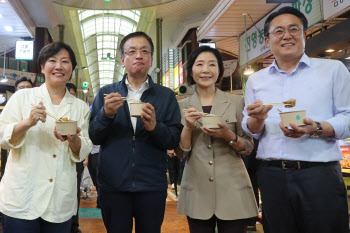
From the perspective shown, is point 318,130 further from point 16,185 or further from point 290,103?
point 16,185

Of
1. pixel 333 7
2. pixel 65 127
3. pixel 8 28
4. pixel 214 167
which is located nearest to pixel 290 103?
pixel 214 167

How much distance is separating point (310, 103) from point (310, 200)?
1.71 ft

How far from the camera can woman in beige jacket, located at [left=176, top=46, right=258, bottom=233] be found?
1.82 meters

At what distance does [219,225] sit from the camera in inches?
73.9

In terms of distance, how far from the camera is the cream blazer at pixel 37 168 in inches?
62.6

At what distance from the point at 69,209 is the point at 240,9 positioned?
244 inches

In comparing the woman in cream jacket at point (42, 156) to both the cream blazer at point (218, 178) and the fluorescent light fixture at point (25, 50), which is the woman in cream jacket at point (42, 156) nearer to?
the cream blazer at point (218, 178)

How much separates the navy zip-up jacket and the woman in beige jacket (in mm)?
175

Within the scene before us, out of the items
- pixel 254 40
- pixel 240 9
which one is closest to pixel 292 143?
pixel 240 9

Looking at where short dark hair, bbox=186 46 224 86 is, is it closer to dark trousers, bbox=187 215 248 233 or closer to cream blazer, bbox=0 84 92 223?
cream blazer, bbox=0 84 92 223

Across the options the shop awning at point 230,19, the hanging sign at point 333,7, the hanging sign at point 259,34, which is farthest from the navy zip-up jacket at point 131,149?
the shop awning at point 230,19

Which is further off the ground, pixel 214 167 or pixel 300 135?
pixel 300 135

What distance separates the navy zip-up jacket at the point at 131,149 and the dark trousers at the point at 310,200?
0.69 meters

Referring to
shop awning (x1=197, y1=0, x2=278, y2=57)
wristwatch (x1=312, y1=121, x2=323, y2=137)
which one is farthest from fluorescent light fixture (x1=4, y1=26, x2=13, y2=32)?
wristwatch (x1=312, y1=121, x2=323, y2=137)
